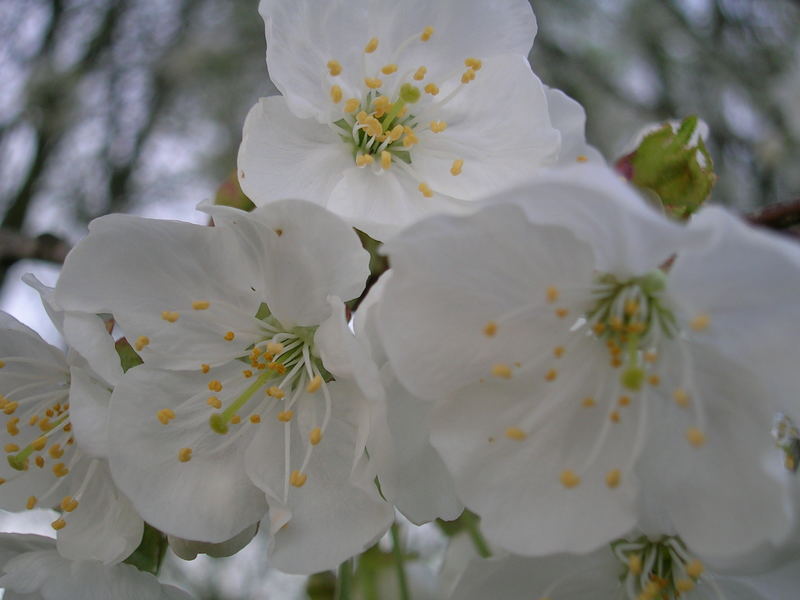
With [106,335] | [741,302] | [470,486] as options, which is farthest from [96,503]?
[741,302]

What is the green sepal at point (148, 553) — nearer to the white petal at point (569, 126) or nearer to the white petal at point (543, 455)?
the white petal at point (543, 455)

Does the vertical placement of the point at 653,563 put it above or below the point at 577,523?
below

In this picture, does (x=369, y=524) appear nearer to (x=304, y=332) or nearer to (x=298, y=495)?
(x=298, y=495)

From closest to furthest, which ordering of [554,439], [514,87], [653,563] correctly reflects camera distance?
1. [554,439]
2. [653,563]
3. [514,87]

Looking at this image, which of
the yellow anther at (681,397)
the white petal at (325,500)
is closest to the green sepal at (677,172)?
the yellow anther at (681,397)

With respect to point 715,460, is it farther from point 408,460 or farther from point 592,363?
point 408,460

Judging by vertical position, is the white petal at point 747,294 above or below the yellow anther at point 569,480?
above

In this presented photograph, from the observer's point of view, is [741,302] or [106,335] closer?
[741,302]
